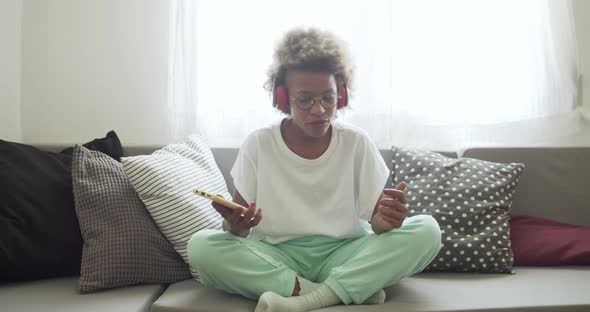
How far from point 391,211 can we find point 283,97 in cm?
46

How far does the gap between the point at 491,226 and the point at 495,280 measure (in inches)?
8.6

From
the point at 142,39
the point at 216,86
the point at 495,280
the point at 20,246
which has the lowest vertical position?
the point at 495,280

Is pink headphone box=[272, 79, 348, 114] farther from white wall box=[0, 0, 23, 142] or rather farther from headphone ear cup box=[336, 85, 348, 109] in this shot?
white wall box=[0, 0, 23, 142]

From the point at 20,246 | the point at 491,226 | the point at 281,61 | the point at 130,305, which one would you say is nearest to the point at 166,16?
the point at 281,61

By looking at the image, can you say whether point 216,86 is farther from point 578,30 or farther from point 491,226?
point 578,30

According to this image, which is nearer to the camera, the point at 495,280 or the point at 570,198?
the point at 495,280

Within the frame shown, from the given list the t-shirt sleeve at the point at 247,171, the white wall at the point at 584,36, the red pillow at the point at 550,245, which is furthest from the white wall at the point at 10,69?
the white wall at the point at 584,36

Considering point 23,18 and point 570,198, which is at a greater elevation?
point 23,18

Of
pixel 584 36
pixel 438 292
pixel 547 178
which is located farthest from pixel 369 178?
pixel 584 36

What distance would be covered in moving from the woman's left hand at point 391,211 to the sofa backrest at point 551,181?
27.3 inches

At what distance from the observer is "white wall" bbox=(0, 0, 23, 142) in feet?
6.92

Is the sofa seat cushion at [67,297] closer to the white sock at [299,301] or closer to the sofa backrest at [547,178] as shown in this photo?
the white sock at [299,301]

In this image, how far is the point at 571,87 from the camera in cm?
234

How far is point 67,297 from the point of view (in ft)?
4.71
